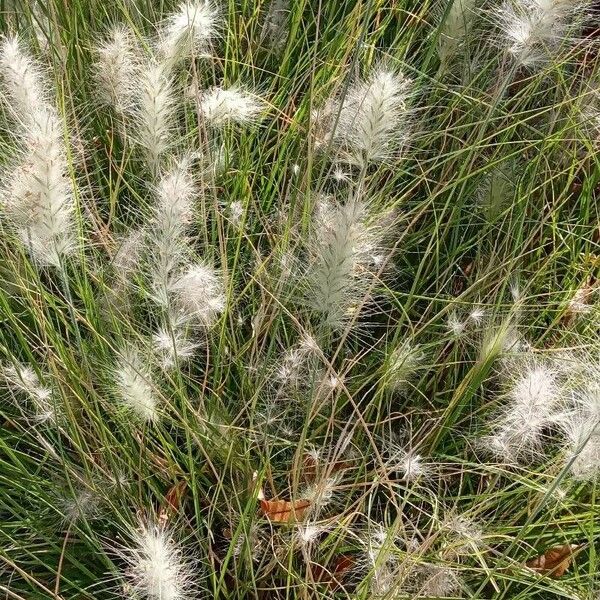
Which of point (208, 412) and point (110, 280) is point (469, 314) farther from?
point (110, 280)

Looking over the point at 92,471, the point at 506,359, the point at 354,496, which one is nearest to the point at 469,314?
the point at 506,359

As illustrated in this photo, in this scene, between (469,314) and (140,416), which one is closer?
(140,416)

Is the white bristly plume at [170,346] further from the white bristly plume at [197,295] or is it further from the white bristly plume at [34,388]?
the white bristly plume at [34,388]

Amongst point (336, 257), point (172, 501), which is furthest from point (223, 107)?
point (172, 501)

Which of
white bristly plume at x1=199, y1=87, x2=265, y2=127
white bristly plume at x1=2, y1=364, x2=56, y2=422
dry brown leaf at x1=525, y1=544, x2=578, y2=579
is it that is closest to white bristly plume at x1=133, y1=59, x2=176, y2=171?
white bristly plume at x1=199, y1=87, x2=265, y2=127

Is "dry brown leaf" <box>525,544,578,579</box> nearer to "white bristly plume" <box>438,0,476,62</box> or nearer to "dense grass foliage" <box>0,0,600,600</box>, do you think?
"dense grass foliage" <box>0,0,600,600</box>

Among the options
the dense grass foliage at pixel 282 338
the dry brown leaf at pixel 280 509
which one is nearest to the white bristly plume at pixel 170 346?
the dense grass foliage at pixel 282 338
